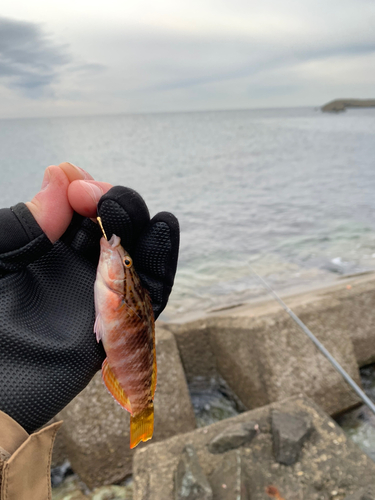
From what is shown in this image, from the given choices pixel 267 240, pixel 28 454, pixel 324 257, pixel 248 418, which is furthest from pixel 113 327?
pixel 267 240

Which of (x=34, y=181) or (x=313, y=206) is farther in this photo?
(x=34, y=181)

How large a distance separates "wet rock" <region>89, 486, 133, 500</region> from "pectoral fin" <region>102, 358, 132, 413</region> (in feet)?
8.83

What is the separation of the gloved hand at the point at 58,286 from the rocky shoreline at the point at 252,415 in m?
1.76

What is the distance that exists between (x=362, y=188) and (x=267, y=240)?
1553cm

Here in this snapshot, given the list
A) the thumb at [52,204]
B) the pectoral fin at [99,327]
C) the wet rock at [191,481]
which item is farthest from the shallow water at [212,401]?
the thumb at [52,204]

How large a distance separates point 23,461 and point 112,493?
3.09m

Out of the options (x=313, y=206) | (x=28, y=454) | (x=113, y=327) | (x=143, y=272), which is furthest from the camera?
(x=313, y=206)

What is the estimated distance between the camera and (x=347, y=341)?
5.14 metres

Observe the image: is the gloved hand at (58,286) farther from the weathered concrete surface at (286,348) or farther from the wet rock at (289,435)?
the weathered concrete surface at (286,348)

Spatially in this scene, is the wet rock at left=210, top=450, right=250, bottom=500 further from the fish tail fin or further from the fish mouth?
the fish mouth

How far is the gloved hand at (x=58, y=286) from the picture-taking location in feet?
6.07

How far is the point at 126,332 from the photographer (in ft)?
6.63

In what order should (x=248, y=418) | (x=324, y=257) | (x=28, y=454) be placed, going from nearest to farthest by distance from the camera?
(x=28, y=454) < (x=248, y=418) < (x=324, y=257)

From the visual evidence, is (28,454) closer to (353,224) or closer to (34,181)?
(353,224)
